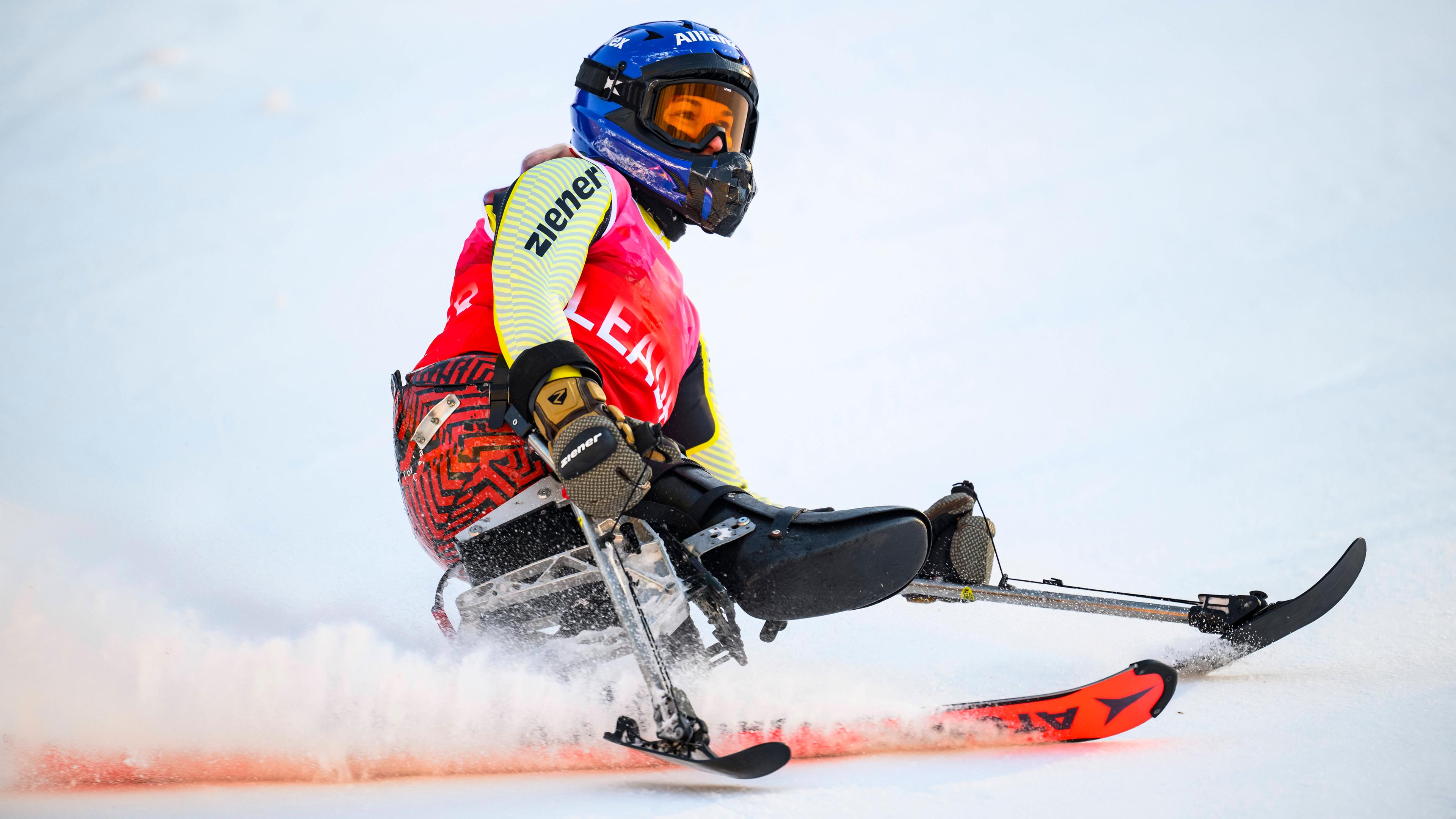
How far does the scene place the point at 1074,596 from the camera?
259cm

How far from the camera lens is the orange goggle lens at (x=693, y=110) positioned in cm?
258

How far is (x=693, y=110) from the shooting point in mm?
2605

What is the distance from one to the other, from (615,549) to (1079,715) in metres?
1.07

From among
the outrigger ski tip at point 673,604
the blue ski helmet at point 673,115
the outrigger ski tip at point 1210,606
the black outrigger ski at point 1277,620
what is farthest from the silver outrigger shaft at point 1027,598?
the blue ski helmet at point 673,115

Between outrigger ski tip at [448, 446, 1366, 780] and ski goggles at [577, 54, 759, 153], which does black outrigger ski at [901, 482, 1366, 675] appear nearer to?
outrigger ski tip at [448, 446, 1366, 780]

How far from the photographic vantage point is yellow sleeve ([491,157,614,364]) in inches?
81.7

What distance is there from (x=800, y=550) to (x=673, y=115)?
4.11 ft

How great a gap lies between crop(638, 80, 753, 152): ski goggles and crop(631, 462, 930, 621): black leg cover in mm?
968

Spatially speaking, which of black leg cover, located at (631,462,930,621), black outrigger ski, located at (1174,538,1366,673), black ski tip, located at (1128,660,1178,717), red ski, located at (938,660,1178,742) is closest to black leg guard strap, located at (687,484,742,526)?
black leg cover, located at (631,462,930,621)

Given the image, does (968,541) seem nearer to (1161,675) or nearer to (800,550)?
(1161,675)

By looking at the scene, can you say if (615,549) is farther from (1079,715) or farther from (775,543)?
(1079,715)

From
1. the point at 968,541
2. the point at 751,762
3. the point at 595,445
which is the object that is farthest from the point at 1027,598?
the point at 595,445

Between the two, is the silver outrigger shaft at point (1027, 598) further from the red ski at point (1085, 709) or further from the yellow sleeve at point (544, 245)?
the yellow sleeve at point (544, 245)

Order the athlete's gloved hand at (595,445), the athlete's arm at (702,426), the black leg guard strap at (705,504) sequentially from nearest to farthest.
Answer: the athlete's gloved hand at (595,445)
the black leg guard strap at (705,504)
the athlete's arm at (702,426)
